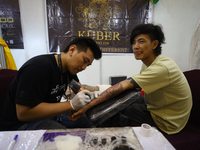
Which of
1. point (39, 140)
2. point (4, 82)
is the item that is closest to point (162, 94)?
point (39, 140)

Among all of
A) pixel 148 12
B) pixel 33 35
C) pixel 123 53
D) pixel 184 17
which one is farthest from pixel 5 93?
pixel 184 17

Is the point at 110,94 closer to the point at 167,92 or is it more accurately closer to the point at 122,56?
the point at 167,92

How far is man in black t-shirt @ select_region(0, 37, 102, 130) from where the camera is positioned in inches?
30.0

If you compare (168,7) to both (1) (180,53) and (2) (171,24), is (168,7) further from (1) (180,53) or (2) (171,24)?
(1) (180,53)

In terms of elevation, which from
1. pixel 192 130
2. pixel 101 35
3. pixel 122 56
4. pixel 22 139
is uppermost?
pixel 101 35

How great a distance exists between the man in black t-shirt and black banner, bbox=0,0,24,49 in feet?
6.94

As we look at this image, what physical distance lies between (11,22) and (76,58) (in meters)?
2.45

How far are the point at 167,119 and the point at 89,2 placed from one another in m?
2.64

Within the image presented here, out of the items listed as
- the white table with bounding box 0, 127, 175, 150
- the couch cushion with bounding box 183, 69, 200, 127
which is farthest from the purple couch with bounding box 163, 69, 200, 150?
the white table with bounding box 0, 127, 175, 150

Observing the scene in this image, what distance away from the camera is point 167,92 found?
0.99m

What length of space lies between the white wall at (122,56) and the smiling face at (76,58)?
5.31 feet

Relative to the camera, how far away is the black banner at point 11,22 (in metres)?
2.33

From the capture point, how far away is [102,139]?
0.62m

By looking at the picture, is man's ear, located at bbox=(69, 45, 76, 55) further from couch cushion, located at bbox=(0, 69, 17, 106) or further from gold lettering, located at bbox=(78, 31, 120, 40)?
gold lettering, located at bbox=(78, 31, 120, 40)
